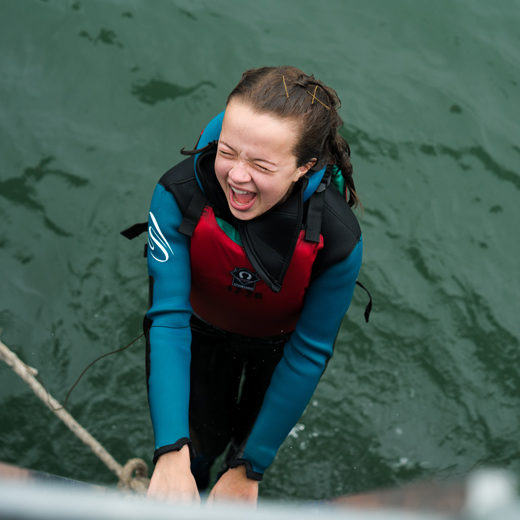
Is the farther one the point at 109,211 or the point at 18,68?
the point at 18,68

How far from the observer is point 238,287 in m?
2.37

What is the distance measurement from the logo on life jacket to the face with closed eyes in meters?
0.35

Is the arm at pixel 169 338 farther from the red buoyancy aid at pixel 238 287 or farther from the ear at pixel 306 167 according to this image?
the ear at pixel 306 167

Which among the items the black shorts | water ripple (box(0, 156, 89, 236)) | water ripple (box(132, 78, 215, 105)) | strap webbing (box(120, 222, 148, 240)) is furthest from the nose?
water ripple (box(132, 78, 215, 105))

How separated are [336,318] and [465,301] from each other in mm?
2227

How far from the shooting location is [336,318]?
223 centimetres

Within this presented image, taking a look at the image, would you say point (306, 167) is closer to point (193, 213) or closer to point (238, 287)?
point (193, 213)

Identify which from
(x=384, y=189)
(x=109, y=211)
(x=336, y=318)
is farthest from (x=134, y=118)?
(x=336, y=318)

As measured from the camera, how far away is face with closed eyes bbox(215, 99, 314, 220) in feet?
6.07

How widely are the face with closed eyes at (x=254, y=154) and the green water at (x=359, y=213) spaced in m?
2.11

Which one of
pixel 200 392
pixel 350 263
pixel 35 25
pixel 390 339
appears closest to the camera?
pixel 350 263

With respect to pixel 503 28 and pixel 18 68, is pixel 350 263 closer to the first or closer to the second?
pixel 18 68

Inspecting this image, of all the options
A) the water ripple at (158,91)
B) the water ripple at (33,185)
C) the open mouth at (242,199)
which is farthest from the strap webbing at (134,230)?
the water ripple at (158,91)

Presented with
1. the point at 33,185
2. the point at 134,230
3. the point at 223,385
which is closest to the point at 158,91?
the point at 33,185
